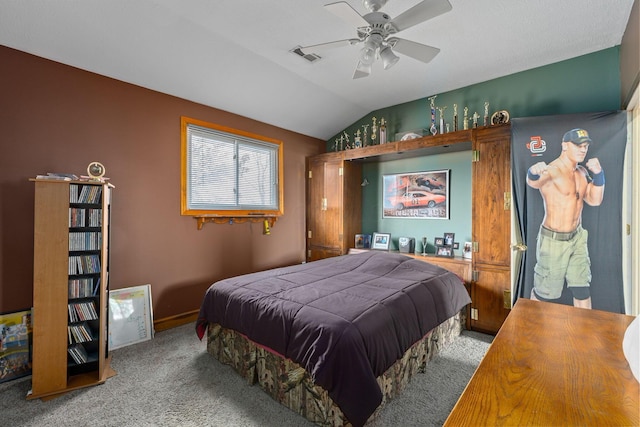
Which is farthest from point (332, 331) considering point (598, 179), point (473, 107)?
point (473, 107)

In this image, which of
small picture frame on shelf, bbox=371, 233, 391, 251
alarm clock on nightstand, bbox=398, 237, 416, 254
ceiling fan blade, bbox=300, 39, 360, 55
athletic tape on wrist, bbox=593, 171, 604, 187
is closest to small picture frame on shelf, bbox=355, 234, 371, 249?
small picture frame on shelf, bbox=371, 233, 391, 251

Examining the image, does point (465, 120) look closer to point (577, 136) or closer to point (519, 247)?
point (577, 136)

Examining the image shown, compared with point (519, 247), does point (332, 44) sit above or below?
above

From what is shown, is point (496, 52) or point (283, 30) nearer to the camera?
point (283, 30)

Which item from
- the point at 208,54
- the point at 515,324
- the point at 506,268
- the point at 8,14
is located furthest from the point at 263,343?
the point at 8,14

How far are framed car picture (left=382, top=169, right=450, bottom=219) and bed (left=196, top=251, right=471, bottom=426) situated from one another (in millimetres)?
1168

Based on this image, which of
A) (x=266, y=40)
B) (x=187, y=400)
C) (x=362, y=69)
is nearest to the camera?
(x=187, y=400)

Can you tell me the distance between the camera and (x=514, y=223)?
2979 mm

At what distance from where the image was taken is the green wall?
289 cm

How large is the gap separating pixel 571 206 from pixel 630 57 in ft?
4.08

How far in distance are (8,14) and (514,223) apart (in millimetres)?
4719

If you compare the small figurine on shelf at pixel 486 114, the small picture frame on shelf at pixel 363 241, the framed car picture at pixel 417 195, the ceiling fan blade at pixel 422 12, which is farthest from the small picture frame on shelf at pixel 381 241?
the ceiling fan blade at pixel 422 12

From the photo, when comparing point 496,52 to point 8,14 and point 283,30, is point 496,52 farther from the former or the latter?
point 8,14

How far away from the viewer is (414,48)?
2178 millimetres
